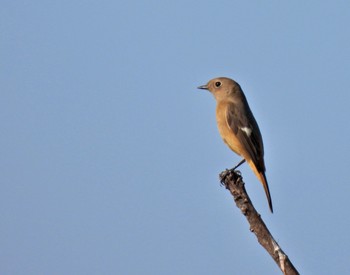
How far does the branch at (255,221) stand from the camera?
7.10 metres

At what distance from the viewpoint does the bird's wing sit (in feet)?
37.0

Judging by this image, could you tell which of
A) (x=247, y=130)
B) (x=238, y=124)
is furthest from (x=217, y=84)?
(x=247, y=130)

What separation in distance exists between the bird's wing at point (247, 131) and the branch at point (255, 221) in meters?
1.84

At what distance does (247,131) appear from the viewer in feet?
38.0

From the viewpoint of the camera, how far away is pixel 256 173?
11094 mm

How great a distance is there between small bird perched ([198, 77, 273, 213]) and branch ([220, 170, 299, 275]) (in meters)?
1.54

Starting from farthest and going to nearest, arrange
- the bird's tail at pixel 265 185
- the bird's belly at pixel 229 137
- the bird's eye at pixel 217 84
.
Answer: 1. the bird's eye at pixel 217 84
2. the bird's belly at pixel 229 137
3. the bird's tail at pixel 265 185

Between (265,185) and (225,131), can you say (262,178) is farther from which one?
(225,131)

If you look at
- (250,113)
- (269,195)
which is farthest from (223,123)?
(269,195)

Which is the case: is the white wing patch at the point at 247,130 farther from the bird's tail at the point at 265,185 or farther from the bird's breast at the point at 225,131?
the bird's tail at the point at 265,185

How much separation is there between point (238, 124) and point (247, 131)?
257 millimetres

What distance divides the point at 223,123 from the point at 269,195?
1.97m

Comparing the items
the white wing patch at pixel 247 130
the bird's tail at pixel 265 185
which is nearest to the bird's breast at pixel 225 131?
the white wing patch at pixel 247 130

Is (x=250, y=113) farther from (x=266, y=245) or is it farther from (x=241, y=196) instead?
(x=266, y=245)
